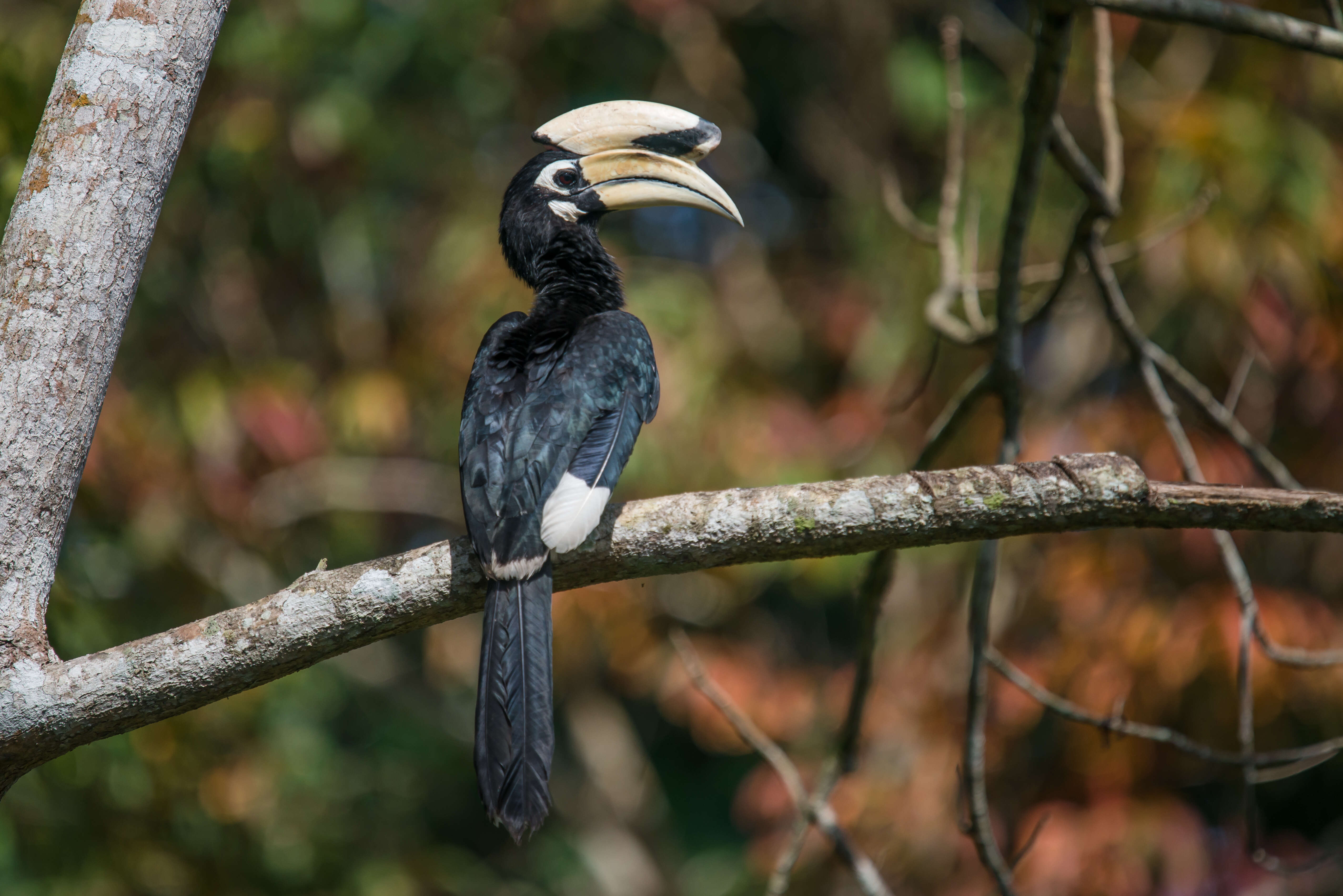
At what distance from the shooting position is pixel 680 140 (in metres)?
3.23

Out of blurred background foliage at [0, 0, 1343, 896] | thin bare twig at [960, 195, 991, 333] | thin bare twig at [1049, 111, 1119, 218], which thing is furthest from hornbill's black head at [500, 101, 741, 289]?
blurred background foliage at [0, 0, 1343, 896]

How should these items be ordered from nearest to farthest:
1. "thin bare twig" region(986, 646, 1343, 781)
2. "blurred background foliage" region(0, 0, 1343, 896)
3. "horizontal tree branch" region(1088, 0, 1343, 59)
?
"horizontal tree branch" region(1088, 0, 1343, 59)
"thin bare twig" region(986, 646, 1343, 781)
"blurred background foliage" region(0, 0, 1343, 896)

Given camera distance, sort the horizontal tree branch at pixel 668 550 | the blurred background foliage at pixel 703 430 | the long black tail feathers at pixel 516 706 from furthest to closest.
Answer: the blurred background foliage at pixel 703 430, the long black tail feathers at pixel 516 706, the horizontal tree branch at pixel 668 550

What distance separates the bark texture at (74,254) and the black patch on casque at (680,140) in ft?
4.54

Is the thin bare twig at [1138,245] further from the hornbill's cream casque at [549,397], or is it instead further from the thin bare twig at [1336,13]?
the hornbill's cream casque at [549,397]

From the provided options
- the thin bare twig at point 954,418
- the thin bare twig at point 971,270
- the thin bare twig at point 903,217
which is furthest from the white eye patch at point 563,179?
the thin bare twig at point 954,418

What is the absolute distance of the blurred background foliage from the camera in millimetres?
4164

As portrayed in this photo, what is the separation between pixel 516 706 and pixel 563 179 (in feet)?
5.65

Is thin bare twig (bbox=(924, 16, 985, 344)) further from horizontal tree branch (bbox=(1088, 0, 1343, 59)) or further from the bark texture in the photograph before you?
the bark texture

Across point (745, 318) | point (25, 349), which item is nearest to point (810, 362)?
point (745, 318)

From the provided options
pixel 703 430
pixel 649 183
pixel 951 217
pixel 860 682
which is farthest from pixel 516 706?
pixel 703 430

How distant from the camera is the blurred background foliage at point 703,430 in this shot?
4.16m

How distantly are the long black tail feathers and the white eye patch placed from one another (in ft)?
4.82

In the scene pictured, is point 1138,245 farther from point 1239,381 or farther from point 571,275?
point 571,275
